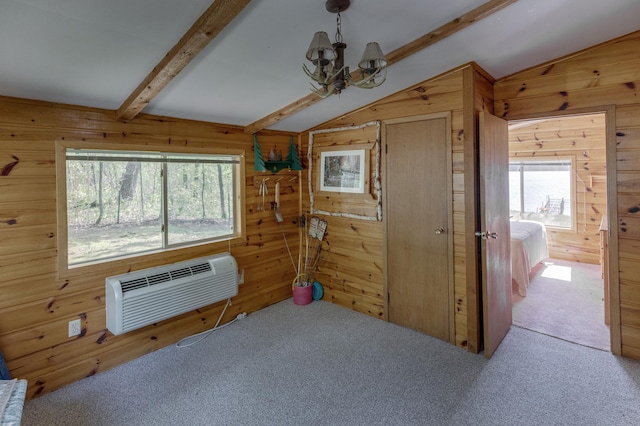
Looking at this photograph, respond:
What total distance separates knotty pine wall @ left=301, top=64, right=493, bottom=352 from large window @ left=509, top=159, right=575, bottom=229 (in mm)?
3525

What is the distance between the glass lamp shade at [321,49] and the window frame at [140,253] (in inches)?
70.7

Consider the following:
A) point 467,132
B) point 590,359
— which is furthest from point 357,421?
point 467,132

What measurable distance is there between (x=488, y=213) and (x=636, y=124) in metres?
1.19

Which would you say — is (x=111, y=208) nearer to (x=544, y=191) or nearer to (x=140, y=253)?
(x=140, y=253)

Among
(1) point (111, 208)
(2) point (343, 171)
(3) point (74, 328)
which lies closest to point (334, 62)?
(2) point (343, 171)

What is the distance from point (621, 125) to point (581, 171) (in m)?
3.32

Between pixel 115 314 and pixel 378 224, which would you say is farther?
pixel 378 224

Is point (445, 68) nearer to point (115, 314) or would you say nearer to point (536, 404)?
point (536, 404)

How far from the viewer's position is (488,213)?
8.22 feet

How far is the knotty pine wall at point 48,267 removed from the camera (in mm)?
2031

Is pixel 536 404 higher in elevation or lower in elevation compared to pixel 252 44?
lower

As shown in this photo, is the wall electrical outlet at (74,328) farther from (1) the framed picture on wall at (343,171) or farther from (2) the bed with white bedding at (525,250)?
(2) the bed with white bedding at (525,250)

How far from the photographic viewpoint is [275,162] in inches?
139

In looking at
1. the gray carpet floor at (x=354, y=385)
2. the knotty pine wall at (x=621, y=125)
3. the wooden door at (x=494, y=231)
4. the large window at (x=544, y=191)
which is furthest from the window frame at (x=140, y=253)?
the large window at (x=544, y=191)
